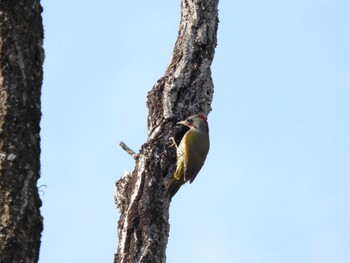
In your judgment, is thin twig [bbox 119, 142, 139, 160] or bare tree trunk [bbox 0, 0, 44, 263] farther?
thin twig [bbox 119, 142, 139, 160]

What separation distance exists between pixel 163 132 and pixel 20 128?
3.62 m

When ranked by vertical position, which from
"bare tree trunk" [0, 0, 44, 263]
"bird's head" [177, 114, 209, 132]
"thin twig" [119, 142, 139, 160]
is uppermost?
"bird's head" [177, 114, 209, 132]

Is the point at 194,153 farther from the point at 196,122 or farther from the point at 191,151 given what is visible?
the point at 196,122

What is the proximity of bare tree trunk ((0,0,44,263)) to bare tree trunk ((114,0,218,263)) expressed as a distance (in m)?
2.89

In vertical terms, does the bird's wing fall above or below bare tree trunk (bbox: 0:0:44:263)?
above

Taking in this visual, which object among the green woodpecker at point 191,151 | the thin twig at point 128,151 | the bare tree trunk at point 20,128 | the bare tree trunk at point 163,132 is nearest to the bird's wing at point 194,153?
the green woodpecker at point 191,151

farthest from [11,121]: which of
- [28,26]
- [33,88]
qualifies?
[28,26]

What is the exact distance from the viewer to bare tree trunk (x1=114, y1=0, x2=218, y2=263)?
7328mm

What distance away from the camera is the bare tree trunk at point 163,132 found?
7.33 metres

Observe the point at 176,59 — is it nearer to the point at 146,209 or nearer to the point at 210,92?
the point at 210,92

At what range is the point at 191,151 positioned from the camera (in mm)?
9148

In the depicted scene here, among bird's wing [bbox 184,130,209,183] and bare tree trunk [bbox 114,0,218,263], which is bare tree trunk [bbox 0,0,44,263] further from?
bird's wing [bbox 184,130,209,183]

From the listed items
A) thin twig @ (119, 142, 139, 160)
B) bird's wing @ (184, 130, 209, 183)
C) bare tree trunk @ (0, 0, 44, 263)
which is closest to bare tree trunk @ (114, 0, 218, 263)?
thin twig @ (119, 142, 139, 160)

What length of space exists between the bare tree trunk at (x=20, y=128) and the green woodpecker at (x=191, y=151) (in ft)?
10.5
